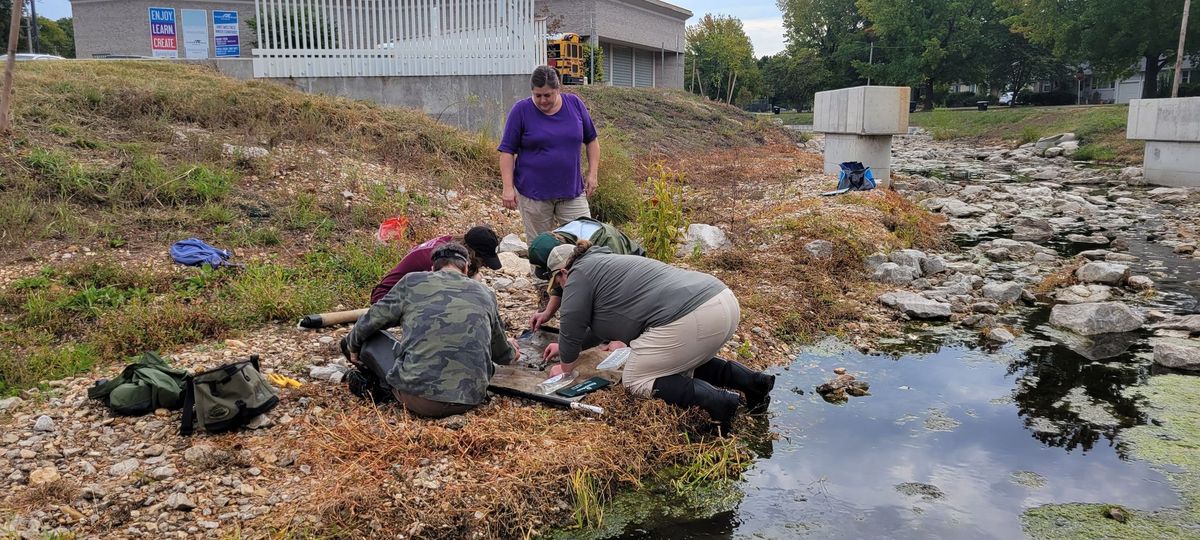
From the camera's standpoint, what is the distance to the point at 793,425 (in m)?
4.90

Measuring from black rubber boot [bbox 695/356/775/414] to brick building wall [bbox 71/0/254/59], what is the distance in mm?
28811

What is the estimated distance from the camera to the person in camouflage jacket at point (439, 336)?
4109 mm

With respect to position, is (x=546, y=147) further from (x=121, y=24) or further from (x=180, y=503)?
(x=121, y=24)

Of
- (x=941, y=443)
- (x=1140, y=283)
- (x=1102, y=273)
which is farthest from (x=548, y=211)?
(x=1140, y=283)

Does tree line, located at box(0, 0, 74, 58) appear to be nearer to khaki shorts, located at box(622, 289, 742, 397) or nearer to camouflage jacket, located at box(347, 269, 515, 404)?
camouflage jacket, located at box(347, 269, 515, 404)

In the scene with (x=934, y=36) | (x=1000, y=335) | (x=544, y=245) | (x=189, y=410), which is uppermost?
(x=934, y=36)

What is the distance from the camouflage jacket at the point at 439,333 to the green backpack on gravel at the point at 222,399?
0.63 meters

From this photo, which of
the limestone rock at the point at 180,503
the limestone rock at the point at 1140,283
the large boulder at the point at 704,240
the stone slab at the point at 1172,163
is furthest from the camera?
the stone slab at the point at 1172,163

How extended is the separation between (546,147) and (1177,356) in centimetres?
477

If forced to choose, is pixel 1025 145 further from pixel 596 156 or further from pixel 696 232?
pixel 596 156

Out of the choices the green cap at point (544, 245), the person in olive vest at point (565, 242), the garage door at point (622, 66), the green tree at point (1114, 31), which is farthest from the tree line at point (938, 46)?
the green cap at point (544, 245)

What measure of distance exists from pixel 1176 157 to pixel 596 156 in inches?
570

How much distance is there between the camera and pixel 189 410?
13.3 ft

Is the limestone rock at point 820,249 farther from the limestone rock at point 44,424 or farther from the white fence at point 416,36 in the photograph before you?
the limestone rock at point 44,424
